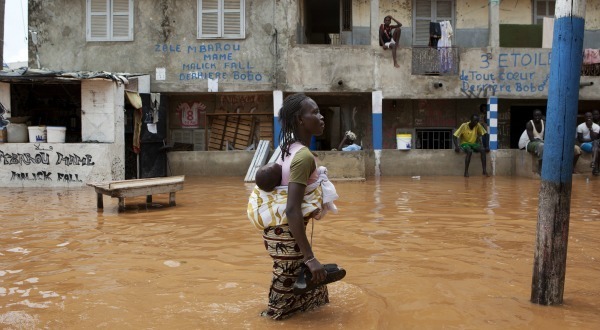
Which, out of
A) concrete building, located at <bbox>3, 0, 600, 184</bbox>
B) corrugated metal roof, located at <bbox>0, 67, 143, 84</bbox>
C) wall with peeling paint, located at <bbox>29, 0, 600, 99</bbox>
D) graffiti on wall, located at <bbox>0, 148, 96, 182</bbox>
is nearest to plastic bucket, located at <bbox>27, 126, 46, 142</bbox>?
graffiti on wall, located at <bbox>0, 148, 96, 182</bbox>

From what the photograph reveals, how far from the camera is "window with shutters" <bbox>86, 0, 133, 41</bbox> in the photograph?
669 inches

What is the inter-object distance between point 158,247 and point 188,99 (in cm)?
1419

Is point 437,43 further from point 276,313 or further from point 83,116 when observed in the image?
point 276,313

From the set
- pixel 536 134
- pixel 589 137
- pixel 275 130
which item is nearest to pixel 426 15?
pixel 275 130

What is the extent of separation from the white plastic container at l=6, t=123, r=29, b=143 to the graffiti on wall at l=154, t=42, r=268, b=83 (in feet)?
16.7

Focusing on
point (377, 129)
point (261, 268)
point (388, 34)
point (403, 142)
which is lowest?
point (261, 268)

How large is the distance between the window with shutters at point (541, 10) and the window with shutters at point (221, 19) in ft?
32.5

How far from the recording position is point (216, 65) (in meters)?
17.0

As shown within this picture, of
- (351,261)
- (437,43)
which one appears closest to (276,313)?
(351,261)

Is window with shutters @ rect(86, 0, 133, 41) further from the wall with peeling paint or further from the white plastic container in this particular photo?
the white plastic container

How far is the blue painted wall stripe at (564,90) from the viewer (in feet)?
10.9

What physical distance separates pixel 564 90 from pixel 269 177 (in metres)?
1.85

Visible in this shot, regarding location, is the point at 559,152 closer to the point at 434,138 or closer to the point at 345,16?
the point at 345,16

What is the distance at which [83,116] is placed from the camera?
13523 millimetres
